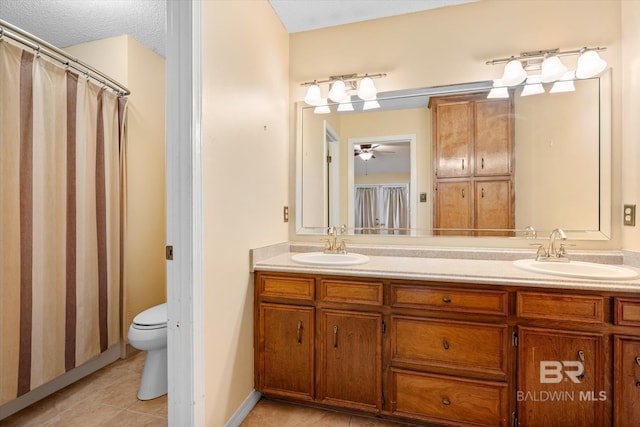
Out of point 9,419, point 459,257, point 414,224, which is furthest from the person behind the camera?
point 414,224

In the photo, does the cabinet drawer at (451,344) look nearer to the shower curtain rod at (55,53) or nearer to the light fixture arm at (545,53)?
the light fixture arm at (545,53)

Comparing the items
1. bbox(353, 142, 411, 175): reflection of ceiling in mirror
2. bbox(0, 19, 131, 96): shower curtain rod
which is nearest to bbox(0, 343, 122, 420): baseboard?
bbox(0, 19, 131, 96): shower curtain rod

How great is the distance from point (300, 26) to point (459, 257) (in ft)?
6.50

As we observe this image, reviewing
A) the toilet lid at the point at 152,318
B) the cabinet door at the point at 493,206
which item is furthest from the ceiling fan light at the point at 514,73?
the toilet lid at the point at 152,318

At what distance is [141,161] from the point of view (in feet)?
8.03

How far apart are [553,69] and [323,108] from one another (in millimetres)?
1434

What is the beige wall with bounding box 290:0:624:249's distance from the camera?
1697 mm

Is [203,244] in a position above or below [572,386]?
above

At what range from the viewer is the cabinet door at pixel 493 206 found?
186 centimetres

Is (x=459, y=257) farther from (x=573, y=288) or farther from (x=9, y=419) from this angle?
(x=9, y=419)

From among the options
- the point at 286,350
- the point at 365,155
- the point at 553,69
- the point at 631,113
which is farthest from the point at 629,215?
the point at 286,350

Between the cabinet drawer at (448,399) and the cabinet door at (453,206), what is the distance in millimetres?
917

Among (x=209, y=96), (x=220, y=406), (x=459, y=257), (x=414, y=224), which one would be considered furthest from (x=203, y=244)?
(x=459, y=257)

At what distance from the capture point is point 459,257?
1.88 metres
